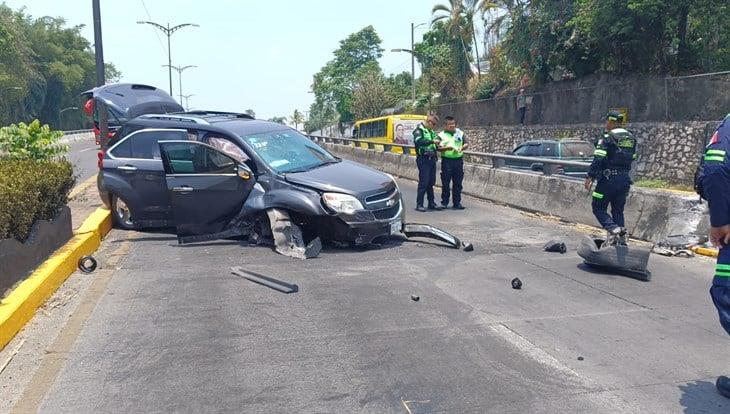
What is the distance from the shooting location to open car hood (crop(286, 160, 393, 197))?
26.6 feet

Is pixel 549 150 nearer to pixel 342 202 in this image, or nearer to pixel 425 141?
pixel 425 141

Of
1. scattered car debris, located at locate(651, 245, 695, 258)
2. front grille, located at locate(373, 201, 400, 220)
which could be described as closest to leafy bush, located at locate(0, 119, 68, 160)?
front grille, located at locate(373, 201, 400, 220)

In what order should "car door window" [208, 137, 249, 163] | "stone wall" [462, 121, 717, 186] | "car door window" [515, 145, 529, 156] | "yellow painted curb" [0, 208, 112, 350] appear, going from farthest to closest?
"stone wall" [462, 121, 717, 186] → "car door window" [515, 145, 529, 156] → "car door window" [208, 137, 249, 163] → "yellow painted curb" [0, 208, 112, 350]

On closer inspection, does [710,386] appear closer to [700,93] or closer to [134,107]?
[134,107]

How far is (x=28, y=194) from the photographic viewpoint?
21.2ft

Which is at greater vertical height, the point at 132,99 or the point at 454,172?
the point at 132,99

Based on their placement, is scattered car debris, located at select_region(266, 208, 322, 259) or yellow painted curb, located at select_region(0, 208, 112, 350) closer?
yellow painted curb, located at select_region(0, 208, 112, 350)

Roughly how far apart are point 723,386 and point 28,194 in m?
6.09

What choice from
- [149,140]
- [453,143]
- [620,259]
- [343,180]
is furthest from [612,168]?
[149,140]

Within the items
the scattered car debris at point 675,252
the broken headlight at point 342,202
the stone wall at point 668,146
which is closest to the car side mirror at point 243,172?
the broken headlight at point 342,202

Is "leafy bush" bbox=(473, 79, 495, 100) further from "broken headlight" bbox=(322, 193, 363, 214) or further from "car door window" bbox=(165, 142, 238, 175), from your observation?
"broken headlight" bbox=(322, 193, 363, 214)

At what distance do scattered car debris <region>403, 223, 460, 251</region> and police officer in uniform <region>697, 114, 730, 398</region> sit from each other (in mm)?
4576

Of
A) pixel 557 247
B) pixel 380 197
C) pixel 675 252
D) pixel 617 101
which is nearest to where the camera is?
pixel 675 252

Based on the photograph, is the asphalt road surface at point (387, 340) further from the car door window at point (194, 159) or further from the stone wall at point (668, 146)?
the stone wall at point (668, 146)
